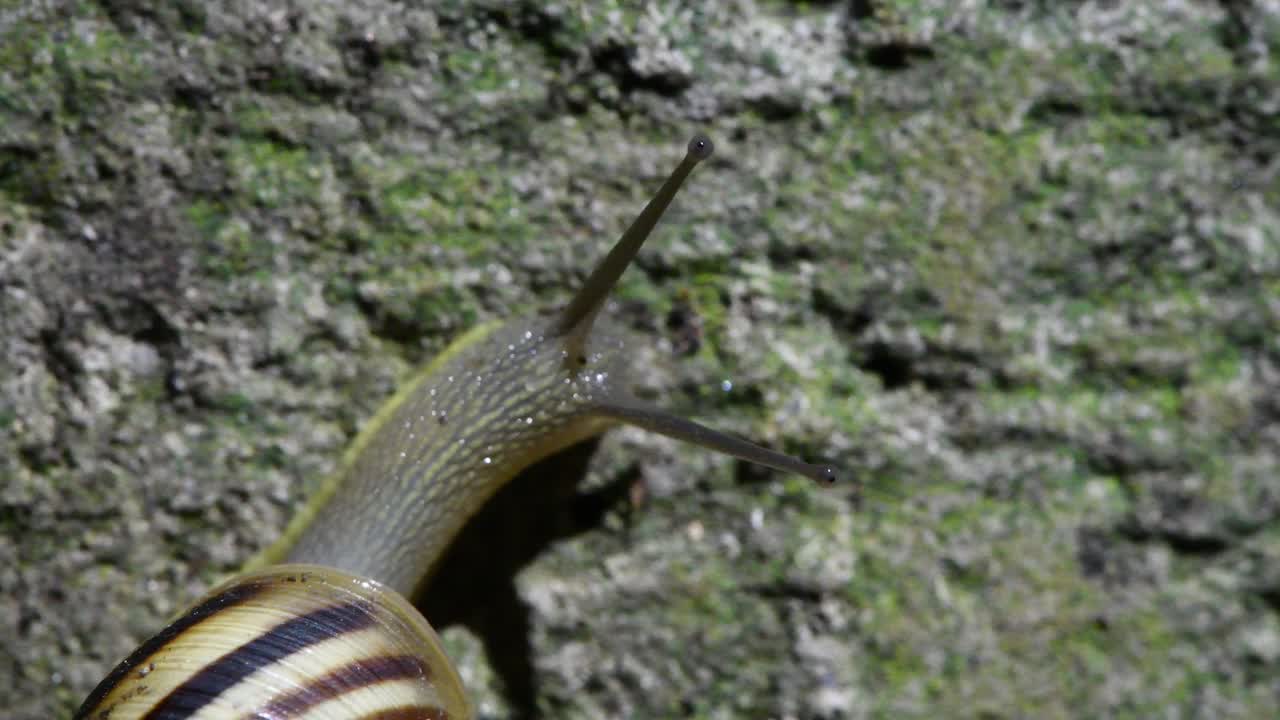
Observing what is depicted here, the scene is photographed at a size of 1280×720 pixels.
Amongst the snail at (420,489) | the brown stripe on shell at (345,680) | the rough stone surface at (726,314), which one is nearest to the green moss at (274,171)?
the rough stone surface at (726,314)

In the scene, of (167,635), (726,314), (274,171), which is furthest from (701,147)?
(167,635)

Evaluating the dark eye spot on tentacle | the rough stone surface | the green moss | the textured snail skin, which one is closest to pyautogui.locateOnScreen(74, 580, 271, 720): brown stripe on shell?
the textured snail skin

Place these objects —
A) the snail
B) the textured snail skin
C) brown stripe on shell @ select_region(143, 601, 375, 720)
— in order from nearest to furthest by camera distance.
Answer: brown stripe on shell @ select_region(143, 601, 375, 720) → the snail → the textured snail skin

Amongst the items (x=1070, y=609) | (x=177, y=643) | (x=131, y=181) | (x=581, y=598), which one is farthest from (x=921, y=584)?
(x=131, y=181)

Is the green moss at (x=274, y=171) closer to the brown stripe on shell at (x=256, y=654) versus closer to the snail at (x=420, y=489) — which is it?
the snail at (x=420, y=489)

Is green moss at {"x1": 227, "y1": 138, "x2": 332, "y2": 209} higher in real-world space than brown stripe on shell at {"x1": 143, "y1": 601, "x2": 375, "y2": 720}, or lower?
higher

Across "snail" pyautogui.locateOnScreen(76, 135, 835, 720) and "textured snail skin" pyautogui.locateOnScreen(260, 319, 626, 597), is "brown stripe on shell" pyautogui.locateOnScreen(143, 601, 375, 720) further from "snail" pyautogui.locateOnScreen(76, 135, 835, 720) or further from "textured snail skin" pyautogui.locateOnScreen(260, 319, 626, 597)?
"textured snail skin" pyautogui.locateOnScreen(260, 319, 626, 597)

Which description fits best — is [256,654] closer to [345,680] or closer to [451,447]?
[345,680]
